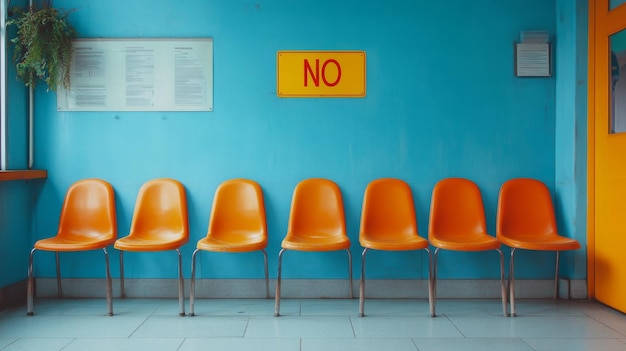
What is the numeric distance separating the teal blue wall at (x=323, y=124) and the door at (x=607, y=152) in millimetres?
308

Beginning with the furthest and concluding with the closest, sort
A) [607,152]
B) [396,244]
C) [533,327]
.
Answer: [607,152] < [396,244] < [533,327]

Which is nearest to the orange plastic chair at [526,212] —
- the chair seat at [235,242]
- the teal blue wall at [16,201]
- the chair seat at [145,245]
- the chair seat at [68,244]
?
the chair seat at [235,242]

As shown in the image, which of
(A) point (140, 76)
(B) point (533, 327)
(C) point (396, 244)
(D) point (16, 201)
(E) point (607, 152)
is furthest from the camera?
(A) point (140, 76)

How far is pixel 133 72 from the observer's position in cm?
413

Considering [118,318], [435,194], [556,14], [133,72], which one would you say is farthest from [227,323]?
[556,14]

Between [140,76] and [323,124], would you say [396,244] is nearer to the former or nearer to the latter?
[323,124]

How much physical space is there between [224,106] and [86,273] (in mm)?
1676

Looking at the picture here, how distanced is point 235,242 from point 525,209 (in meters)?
2.17

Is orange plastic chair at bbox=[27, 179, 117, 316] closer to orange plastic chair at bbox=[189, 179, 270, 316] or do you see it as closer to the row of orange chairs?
the row of orange chairs

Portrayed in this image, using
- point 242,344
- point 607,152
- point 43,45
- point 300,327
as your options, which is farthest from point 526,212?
point 43,45

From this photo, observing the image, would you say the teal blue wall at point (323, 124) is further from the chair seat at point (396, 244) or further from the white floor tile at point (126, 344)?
the white floor tile at point (126, 344)

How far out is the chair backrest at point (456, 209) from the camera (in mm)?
3986

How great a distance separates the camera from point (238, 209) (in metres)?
4.04

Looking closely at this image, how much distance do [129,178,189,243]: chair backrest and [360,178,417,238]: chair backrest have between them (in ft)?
4.45
